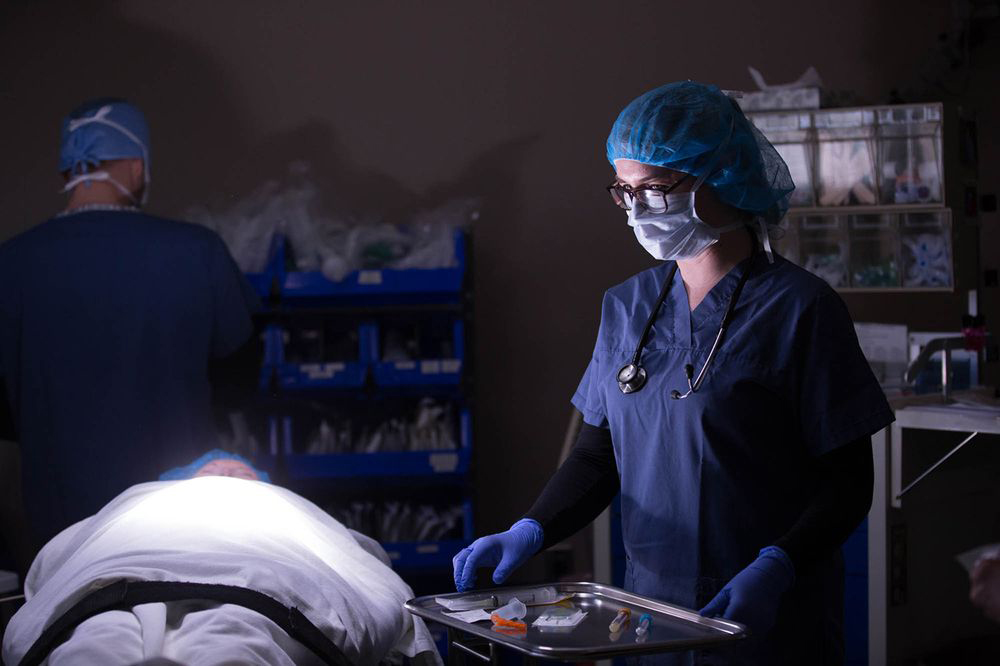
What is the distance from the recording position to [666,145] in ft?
5.76

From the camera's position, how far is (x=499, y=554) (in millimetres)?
1666

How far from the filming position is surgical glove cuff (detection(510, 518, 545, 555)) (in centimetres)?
165

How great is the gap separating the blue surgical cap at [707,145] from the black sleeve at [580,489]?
0.45 meters

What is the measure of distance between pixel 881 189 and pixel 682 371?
1805mm

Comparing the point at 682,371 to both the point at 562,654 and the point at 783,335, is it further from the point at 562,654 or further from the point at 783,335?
the point at 562,654

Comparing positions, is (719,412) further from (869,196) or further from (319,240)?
(319,240)

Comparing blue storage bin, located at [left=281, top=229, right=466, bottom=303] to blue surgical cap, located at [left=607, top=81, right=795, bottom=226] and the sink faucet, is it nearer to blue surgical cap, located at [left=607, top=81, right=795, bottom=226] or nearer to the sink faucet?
the sink faucet

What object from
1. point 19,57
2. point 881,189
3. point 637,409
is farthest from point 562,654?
point 19,57

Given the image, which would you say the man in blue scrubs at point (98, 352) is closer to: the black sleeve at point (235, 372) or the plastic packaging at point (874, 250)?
the black sleeve at point (235, 372)

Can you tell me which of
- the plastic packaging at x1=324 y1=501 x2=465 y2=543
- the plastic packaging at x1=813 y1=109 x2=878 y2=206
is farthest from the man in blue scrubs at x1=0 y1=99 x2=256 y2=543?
the plastic packaging at x1=813 y1=109 x2=878 y2=206

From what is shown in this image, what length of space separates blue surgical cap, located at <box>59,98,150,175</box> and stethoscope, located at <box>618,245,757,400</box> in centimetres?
167

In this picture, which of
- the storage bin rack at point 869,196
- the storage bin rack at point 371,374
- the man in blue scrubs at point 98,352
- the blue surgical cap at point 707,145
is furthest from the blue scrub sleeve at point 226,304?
the storage bin rack at point 869,196

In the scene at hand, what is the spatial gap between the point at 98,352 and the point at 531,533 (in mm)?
1546

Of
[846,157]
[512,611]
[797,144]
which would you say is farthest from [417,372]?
[512,611]
